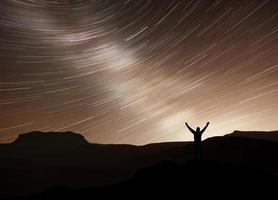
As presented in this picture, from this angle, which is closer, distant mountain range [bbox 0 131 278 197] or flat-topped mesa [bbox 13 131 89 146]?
distant mountain range [bbox 0 131 278 197]

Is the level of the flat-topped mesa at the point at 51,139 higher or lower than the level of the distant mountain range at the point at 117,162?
higher

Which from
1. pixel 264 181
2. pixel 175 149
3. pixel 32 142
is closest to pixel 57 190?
pixel 264 181

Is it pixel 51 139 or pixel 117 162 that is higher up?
pixel 51 139

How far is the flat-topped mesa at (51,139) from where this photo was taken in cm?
15975

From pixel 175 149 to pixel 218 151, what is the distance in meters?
15.3

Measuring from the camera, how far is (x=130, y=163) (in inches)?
3484

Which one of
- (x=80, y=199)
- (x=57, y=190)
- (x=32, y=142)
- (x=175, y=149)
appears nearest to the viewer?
(x=80, y=199)

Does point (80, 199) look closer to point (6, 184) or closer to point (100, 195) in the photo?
point (100, 195)

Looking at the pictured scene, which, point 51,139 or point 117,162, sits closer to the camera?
point 117,162

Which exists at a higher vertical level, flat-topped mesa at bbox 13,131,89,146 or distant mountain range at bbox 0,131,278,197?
flat-topped mesa at bbox 13,131,89,146

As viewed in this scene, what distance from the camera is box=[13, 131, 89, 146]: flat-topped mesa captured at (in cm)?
15975

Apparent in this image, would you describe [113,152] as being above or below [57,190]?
above

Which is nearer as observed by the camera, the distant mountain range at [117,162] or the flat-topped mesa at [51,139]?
the distant mountain range at [117,162]

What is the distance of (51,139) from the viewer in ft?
546
